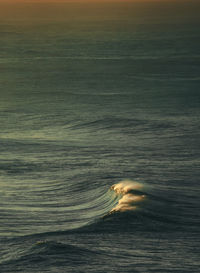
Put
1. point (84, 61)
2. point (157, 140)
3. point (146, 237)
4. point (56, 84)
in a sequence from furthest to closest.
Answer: point (84, 61)
point (56, 84)
point (157, 140)
point (146, 237)

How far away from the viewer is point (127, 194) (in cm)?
2962

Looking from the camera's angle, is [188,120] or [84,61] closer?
[188,120]

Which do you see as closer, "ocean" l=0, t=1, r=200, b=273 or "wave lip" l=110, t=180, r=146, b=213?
"ocean" l=0, t=1, r=200, b=273

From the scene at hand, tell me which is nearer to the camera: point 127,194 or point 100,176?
point 127,194

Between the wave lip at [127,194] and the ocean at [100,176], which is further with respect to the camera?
the wave lip at [127,194]

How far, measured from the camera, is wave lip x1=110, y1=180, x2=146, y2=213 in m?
27.1

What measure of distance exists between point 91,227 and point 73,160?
593 inches

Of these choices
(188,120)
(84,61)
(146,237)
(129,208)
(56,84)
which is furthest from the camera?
(84,61)

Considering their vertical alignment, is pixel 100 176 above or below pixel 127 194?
above

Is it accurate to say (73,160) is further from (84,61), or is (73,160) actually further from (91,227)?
(84,61)

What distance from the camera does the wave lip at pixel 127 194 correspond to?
27.1 m

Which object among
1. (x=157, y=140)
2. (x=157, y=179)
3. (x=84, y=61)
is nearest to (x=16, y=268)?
(x=157, y=179)

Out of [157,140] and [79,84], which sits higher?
[79,84]

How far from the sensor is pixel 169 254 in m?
22.5
